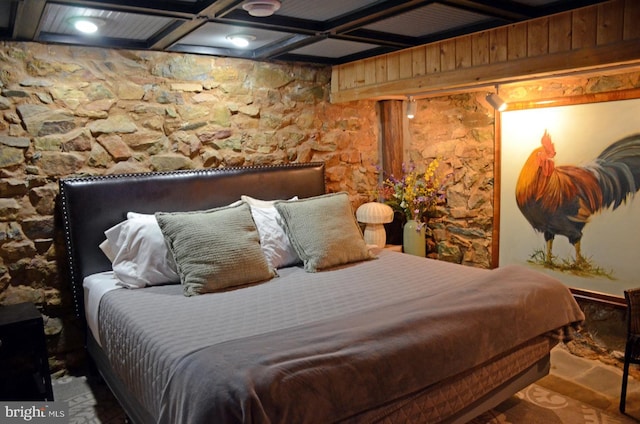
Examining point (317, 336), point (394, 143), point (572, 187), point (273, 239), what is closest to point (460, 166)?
point (394, 143)

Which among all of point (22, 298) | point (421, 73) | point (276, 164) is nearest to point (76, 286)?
point (22, 298)

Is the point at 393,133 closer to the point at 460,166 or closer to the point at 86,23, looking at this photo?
the point at 460,166

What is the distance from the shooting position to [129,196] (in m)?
3.42

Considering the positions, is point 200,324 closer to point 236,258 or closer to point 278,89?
point 236,258

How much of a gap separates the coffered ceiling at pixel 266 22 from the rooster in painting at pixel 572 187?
3.64 feet

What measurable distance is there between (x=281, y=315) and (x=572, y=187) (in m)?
2.30

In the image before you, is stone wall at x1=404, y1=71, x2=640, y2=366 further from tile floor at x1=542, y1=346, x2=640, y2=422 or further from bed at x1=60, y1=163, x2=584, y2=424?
bed at x1=60, y1=163, x2=584, y2=424

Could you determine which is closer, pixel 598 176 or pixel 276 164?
pixel 598 176

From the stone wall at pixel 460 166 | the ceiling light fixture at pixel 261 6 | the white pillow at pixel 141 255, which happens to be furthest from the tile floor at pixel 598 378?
the ceiling light fixture at pixel 261 6

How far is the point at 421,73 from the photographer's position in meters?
3.54

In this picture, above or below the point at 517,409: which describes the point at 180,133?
above

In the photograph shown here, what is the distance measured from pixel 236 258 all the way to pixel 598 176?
7.99 ft

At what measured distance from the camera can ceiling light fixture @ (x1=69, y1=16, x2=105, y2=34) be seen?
2.78 metres

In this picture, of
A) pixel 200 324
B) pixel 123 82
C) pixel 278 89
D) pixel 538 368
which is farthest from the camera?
pixel 278 89
